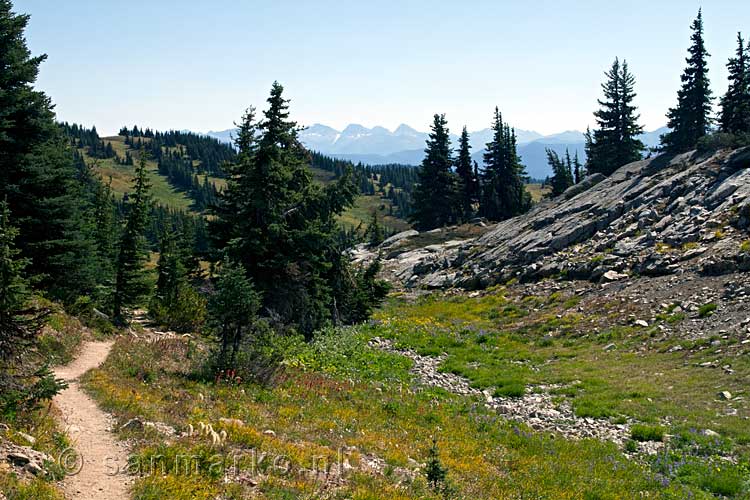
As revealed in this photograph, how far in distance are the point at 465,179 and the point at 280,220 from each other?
56.2m

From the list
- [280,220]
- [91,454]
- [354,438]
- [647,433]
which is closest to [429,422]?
[354,438]

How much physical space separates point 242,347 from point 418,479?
9.44 meters

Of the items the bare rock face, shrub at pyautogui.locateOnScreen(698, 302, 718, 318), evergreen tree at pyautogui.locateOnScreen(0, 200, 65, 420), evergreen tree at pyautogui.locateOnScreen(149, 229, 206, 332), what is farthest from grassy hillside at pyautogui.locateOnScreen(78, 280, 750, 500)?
the bare rock face

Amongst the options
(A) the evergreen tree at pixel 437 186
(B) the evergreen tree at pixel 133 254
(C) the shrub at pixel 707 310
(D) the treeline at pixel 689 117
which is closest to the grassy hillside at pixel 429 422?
(C) the shrub at pixel 707 310

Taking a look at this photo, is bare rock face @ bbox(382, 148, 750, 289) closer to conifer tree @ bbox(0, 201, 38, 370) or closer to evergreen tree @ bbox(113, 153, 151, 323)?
evergreen tree @ bbox(113, 153, 151, 323)

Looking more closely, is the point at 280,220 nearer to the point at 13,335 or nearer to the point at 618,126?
the point at 13,335

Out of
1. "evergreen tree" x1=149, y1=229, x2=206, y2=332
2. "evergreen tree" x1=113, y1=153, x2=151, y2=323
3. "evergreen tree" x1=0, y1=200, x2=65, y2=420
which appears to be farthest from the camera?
"evergreen tree" x1=113, y1=153, x2=151, y2=323

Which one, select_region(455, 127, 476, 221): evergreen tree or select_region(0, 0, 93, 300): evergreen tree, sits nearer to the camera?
select_region(0, 0, 93, 300): evergreen tree

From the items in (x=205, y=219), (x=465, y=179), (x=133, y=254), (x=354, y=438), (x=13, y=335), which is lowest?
(x=354, y=438)

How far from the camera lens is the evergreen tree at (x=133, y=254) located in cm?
3148

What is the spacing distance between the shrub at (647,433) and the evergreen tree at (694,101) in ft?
160

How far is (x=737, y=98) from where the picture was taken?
49.6m

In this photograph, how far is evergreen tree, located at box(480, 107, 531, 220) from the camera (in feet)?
251

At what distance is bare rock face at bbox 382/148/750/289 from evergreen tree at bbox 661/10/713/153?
808 centimetres
